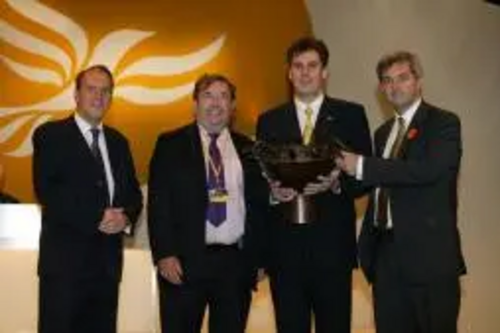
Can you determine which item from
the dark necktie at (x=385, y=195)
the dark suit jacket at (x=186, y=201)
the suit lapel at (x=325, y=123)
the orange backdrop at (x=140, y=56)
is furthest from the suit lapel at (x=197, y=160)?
the orange backdrop at (x=140, y=56)

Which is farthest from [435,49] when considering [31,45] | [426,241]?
[31,45]

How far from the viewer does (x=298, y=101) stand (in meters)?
3.20

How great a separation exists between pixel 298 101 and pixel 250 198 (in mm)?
496

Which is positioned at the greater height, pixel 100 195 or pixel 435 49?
pixel 435 49

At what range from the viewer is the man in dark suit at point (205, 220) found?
3.11 metres

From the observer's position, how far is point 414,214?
294 cm

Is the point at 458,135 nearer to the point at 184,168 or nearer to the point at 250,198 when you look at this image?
the point at 250,198

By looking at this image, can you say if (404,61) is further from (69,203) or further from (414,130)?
(69,203)

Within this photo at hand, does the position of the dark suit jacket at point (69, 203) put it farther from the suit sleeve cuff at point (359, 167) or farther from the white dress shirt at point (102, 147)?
the suit sleeve cuff at point (359, 167)

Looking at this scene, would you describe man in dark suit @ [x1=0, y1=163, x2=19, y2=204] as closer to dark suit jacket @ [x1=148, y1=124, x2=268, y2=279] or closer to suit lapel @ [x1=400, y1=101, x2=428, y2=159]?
dark suit jacket @ [x1=148, y1=124, x2=268, y2=279]

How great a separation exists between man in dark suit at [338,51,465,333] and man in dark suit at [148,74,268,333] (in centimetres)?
55

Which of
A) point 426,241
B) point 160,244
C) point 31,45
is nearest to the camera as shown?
point 426,241

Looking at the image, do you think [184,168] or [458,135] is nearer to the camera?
[458,135]

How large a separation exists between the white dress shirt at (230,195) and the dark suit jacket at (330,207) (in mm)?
151
